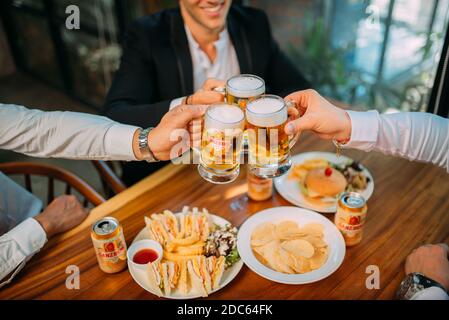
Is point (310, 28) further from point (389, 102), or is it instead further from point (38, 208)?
point (38, 208)

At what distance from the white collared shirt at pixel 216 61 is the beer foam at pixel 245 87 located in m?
0.83

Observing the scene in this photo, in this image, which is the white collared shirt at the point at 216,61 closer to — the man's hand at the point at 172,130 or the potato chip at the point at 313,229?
the man's hand at the point at 172,130

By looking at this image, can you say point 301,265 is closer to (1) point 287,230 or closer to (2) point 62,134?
(1) point 287,230

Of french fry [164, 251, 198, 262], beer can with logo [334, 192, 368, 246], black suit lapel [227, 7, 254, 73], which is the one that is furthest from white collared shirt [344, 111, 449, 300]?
black suit lapel [227, 7, 254, 73]

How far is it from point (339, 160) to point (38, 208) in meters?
1.31

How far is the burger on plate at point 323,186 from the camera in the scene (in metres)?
1.64

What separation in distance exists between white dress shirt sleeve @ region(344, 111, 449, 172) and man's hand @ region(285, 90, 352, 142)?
1.6 inches

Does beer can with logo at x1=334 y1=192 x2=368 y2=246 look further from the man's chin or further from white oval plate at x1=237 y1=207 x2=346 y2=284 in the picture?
the man's chin

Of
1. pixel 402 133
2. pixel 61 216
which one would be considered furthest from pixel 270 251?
pixel 61 216

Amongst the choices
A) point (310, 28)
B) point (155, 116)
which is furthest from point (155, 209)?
point (310, 28)

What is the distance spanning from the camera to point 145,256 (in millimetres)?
1390

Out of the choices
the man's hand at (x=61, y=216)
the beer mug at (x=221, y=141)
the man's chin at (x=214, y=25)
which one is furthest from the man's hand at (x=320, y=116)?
the man's hand at (x=61, y=216)

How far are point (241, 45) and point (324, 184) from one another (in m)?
0.93
